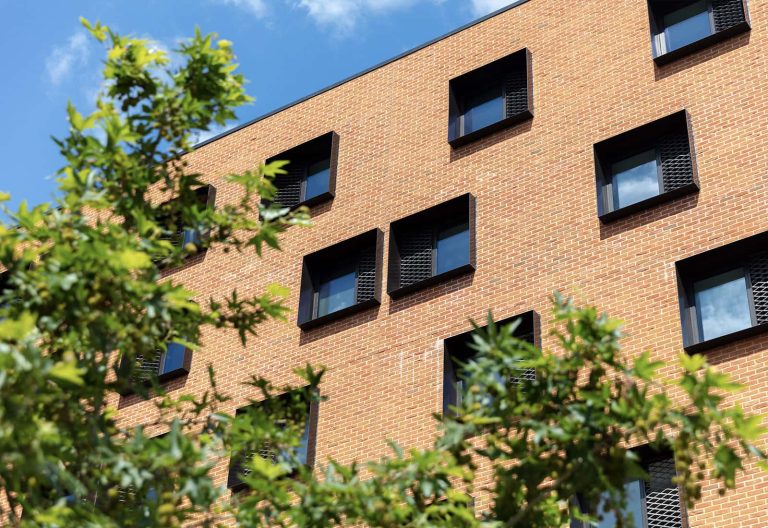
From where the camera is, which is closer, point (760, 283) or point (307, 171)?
point (760, 283)

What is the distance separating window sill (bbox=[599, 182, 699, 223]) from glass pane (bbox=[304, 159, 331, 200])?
685 cm

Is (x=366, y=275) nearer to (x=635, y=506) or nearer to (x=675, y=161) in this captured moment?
(x=675, y=161)

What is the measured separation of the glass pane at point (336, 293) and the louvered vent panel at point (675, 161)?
598cm

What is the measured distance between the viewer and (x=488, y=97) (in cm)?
2239

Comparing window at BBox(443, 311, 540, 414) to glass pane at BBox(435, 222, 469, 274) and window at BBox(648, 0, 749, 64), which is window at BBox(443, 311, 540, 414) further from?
window at BBox(648, 0, 749, 64)

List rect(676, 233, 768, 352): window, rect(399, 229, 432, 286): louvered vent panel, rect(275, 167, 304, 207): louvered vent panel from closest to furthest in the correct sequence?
1. rect(676, 233, 768, 352): window
2. rect(399, 229, 432, 286): louvered vent panel
3. rect(275, 167, 304, 207): louvered vent panel

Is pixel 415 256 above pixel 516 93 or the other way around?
the other way around

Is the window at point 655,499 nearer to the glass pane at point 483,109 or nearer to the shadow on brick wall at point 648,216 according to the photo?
the shadow on brick wall at point 648,216

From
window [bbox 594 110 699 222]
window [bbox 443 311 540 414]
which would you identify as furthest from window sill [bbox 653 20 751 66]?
window [bbox 443 311 540 414]

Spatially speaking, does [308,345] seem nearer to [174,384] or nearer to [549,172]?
[174,384]

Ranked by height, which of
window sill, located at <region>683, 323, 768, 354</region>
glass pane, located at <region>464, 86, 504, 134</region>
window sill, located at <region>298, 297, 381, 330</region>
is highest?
glass pane, located at <region>464, 86, 504, 134</region>

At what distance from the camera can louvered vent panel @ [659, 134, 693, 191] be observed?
18.5 metres

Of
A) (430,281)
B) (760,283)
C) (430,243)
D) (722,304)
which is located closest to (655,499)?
(722,304)

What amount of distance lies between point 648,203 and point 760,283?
219cm
